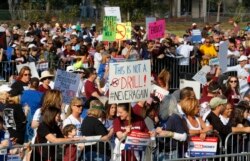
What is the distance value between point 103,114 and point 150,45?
524 inches

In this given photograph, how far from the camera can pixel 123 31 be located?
25.1 meters

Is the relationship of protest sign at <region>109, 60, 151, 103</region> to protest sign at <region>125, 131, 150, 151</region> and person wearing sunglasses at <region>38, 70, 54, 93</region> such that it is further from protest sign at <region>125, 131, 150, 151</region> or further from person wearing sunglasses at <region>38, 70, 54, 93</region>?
person wearing sunglasses at <region>38, 70, 54, 93</region>

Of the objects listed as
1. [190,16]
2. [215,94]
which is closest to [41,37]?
[215,94]

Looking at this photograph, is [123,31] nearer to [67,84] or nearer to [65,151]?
[67,84]

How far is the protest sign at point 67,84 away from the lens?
48.4 ft

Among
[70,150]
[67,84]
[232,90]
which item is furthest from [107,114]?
[232,90]

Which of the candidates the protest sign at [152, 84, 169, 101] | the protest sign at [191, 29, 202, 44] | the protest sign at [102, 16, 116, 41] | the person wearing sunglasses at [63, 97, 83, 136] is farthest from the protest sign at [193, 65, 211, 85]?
the protest sign at [191, 29, 202, 44]

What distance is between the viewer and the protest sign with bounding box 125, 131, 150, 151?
10953 millimetres

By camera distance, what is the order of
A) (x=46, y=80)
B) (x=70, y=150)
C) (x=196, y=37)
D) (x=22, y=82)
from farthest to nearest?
(x=196, y=37) → (x=22, y=82) → (x=46, y=80) → (x=70, y=150)

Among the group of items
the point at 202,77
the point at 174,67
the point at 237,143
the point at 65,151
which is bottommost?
the point at 174,67

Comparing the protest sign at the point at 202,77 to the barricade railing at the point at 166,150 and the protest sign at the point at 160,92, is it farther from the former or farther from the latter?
the barricade railing at the point at 166,150

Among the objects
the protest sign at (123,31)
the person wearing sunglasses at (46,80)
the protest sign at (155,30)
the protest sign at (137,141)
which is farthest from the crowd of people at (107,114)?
the protest sign at (123,31)

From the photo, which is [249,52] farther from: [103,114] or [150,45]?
[103,114]

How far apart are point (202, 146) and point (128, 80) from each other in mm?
1356
